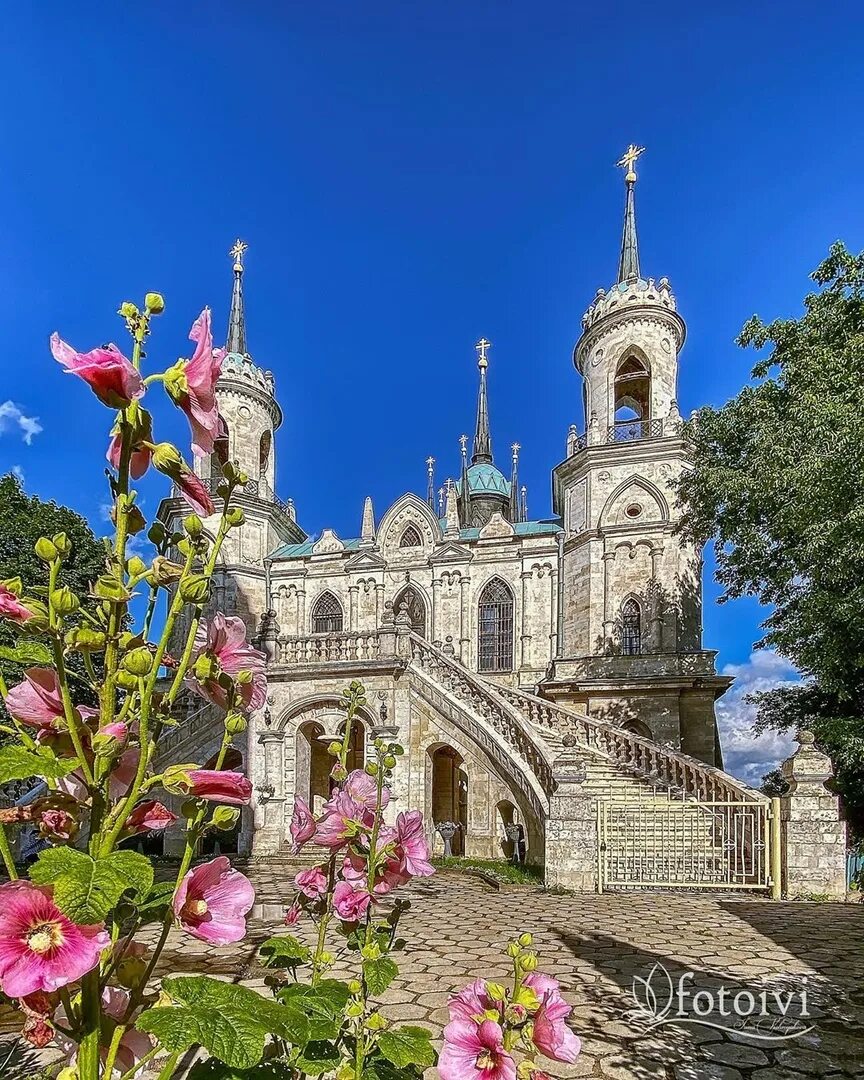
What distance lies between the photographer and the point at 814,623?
13.1 metres

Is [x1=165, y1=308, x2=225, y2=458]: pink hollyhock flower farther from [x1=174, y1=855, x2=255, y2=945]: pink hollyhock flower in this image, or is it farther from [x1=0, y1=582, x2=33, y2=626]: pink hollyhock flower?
[x1=174, y1=855, x2=255, y2=945]: pink hollyhock flower

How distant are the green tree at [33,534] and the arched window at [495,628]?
13138mm

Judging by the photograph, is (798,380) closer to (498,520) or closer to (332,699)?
(498,520)

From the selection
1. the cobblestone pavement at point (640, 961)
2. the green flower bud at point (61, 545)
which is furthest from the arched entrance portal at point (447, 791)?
the green flower bud at point (61, 545)

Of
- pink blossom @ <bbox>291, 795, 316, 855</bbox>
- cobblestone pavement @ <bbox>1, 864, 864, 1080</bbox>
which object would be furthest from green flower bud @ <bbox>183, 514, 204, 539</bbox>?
cobblestone pavement @ <bbox>1, 864, 864, 1080</bbox>

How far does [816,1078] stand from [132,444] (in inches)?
225

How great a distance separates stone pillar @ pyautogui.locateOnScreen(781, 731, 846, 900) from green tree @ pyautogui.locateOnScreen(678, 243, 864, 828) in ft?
9.16

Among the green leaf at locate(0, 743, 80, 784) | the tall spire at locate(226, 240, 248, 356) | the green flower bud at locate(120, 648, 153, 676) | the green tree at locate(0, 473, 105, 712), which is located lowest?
the green leaf at locate(0, 743, 80, 784)

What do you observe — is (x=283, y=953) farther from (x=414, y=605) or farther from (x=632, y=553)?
(x=414, y=605)

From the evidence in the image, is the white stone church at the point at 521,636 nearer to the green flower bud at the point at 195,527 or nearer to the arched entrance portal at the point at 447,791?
the arched entrance portal at the point at 447,791

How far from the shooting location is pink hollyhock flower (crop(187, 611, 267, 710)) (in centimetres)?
136

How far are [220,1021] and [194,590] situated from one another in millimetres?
737


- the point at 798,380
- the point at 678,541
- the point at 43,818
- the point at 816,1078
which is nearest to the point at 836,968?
the point at 816,1078

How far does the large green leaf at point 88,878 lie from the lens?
959 mm
